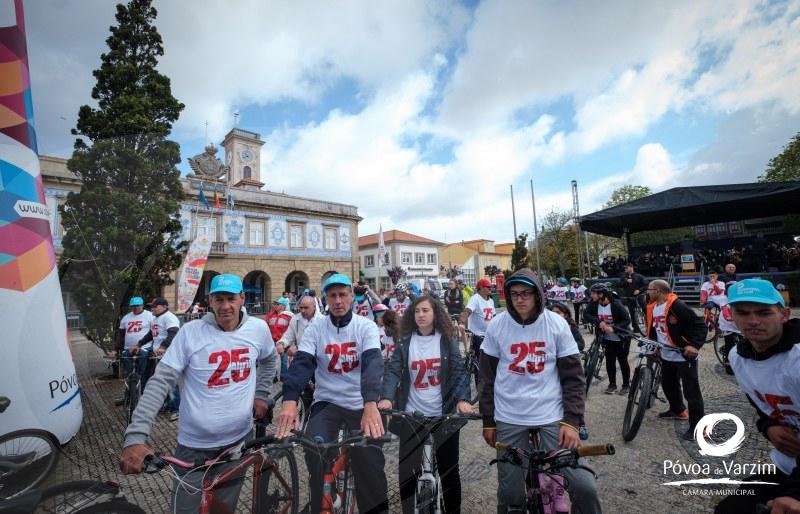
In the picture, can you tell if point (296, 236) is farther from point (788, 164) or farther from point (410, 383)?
point (788, 164)

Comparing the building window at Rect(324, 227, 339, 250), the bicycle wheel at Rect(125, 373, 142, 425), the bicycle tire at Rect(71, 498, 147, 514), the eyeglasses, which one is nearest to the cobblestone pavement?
the bicycle wheel at Rect(125, 373, 142, 425)

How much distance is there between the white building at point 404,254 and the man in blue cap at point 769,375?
4559 cm

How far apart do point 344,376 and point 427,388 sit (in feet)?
2.27

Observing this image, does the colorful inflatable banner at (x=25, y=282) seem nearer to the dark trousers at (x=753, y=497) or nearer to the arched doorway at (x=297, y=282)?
the dark trousers at (x=753, y=497)

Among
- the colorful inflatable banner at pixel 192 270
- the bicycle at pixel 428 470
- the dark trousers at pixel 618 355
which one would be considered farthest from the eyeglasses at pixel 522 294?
the colorful inflatable banner at pixel 192 270

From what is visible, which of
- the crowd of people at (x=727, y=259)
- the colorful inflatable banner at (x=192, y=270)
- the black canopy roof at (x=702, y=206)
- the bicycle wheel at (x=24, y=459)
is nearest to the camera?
the bicycle wheel at (x=24, y=459)

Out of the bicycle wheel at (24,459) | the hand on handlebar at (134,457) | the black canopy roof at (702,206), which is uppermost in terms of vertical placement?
the black canopy roof at (702,206)

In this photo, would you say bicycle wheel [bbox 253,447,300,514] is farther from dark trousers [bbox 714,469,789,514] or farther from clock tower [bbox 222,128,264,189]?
clock tower [bbox 222,128,264,189]

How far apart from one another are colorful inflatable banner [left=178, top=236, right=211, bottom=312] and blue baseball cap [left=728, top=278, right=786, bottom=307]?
39.0ft

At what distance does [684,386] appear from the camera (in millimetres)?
4566

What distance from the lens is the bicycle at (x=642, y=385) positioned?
14.2 feet

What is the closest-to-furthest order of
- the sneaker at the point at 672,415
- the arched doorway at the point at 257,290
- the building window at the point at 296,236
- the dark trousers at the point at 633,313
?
the sneaker at the point at 672,415 < the dark trousers at the point at 633,313 < the arched doorway at the point at 257,290 < the building window at the point at 296,236

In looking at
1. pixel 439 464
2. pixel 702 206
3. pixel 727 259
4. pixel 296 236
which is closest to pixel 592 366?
pixel 439 464

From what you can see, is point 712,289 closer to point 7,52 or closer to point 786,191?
point 786,191
